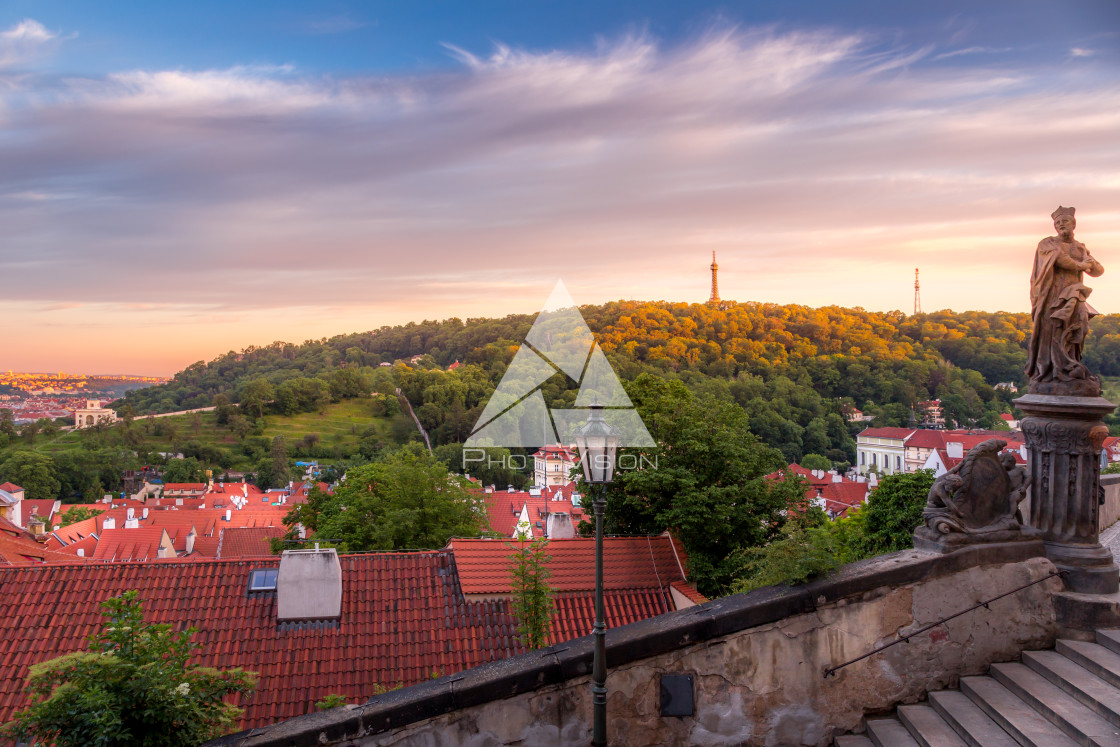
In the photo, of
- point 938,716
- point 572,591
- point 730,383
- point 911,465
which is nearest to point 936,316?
point 911,465

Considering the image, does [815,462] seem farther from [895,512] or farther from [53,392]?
[53,392]

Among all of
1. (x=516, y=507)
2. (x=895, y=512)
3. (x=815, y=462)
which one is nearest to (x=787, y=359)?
(x=815, y=462)

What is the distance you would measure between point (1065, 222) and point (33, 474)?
4066 inches

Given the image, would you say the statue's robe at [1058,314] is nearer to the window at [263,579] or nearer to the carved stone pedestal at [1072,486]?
the carved stone pedestal at [1072,486]

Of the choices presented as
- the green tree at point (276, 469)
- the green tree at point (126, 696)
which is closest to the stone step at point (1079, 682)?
the green tree at point (126, 696)

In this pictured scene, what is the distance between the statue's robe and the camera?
5.60 meters

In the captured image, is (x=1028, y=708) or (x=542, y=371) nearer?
(x=1028, y=708)

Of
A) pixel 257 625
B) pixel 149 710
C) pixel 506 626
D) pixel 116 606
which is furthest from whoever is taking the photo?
pixel 506 626

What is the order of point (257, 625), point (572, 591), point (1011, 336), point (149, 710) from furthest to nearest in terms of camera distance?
point (1011, 336)
point (572, 591)
point (257, 625)
point (149, 710)

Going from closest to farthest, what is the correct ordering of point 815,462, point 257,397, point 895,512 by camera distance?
point 895,512, point 815,462, point 257,397

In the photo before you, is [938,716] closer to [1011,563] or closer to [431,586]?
[1011,563]

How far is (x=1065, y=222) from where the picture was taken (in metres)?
5.68

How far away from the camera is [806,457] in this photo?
7388 cm

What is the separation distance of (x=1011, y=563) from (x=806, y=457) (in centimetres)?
7188
